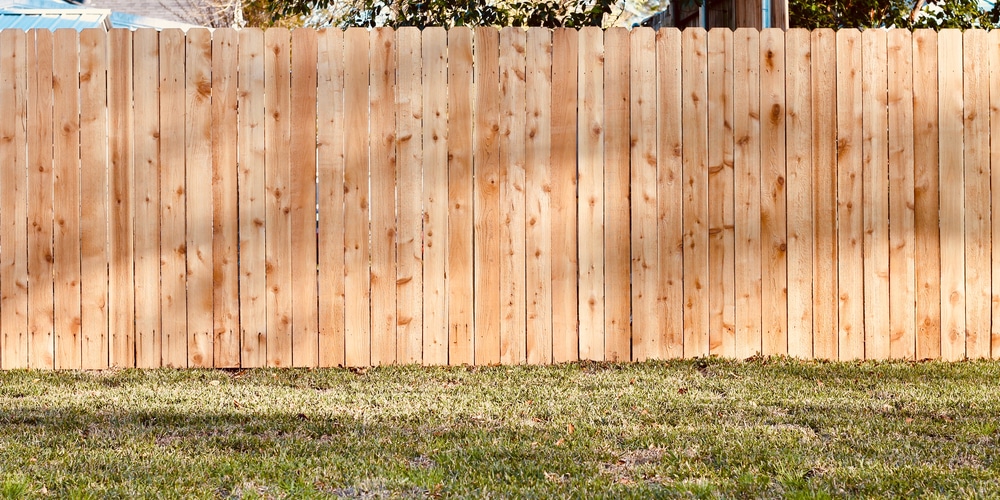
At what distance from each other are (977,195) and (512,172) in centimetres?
250

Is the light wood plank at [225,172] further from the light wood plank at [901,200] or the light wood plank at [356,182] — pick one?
the light wood plank at [901,200]

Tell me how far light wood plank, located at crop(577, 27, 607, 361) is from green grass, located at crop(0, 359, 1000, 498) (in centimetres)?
37

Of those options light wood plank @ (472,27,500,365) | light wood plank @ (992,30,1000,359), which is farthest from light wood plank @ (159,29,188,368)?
light wood plank @ (992,30,1000,359)

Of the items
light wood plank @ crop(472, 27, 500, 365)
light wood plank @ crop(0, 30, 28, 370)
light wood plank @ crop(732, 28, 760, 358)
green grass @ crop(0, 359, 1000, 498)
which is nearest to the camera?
green grass @ crop(0, 359, 1000, 498)

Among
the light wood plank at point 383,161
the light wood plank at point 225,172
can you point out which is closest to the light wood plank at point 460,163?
the light wood plank at point 383,161

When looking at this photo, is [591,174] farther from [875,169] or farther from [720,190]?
[875,169]

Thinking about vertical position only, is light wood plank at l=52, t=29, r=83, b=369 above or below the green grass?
above

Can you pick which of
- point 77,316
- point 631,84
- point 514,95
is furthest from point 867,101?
point 77,316

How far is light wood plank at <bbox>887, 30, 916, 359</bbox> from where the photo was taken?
17.3 feet

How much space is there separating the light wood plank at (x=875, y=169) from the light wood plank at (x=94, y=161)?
389 cm

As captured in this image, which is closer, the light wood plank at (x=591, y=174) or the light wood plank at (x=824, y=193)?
the light wood plank at (x=591, y=174)

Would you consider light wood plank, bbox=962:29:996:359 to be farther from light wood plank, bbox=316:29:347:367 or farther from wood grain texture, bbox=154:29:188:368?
wood grain texture, bbox=154:29:188:368

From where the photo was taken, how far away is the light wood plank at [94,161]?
505 cm

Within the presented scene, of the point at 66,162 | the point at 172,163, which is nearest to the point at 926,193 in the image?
the point at 172,163
